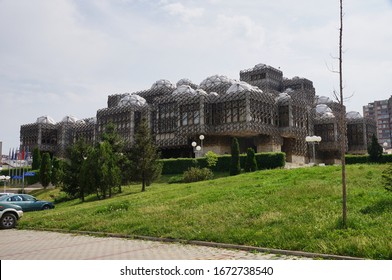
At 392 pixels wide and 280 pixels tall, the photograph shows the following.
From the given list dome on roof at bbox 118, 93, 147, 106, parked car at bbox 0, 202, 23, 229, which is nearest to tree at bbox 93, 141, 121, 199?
parked car at bbox 0, 202, 23, 229

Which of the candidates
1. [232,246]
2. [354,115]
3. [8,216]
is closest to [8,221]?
[8,216]

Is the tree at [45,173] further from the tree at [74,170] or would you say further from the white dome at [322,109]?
the white dome at [322,109]

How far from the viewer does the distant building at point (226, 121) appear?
65.3 meters

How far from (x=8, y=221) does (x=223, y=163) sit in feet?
97.3

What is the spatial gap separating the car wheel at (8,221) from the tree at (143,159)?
1450 cm

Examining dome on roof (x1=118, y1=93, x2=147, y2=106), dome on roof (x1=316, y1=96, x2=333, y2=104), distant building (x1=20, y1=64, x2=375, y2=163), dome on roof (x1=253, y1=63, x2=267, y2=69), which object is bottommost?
distant building (x1=20, y1=64, x2=375, y2=163)

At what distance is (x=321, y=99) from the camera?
98625 millimetres

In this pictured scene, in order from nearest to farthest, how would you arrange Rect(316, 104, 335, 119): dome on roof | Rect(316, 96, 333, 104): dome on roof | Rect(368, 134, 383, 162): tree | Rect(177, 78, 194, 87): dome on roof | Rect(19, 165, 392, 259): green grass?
Rect(19, 165, 392, 259): green grass, Rect(368, 134, 383, 162): tree, Rect(316, 104, 335, 119): dome on roof, Rect(177, 78, 194, 87): dome on roof, Rect(316, 96, 333, 104): dome on roof

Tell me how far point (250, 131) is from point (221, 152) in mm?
7139

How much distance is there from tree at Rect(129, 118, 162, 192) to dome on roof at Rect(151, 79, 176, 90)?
56966 mm

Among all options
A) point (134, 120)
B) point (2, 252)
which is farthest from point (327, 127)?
point (2, 252)

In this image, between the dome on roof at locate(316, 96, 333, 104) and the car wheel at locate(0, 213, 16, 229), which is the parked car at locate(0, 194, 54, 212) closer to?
the car wheel at locate(0, 213, 16, 229)

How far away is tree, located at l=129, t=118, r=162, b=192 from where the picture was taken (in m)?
33.7

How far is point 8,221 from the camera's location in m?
19.6
